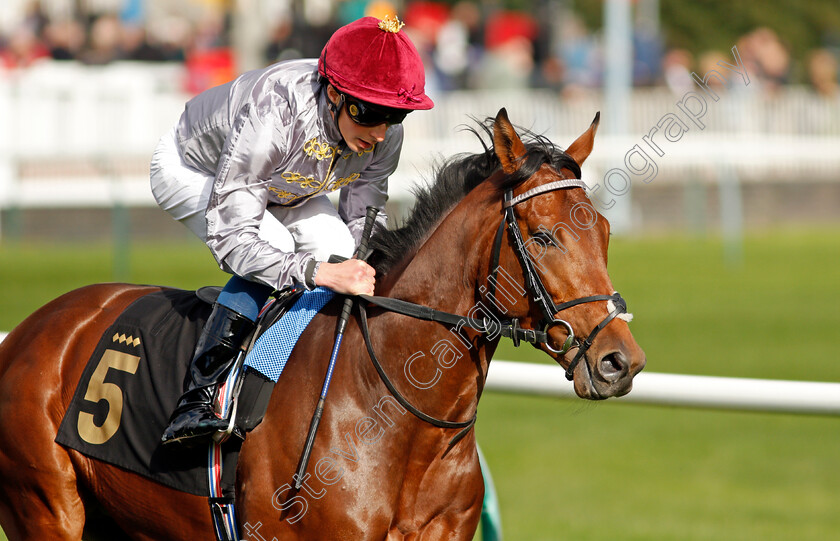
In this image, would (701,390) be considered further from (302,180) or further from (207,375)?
(207,375)

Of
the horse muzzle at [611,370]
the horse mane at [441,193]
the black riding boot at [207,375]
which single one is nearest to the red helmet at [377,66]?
the horse mane at [441,193]

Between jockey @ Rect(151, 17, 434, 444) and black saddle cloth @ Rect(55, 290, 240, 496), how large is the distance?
124 mm

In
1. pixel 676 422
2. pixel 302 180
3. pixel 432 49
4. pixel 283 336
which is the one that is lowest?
pixel 676 422

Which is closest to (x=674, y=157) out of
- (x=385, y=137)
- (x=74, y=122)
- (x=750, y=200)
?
(x=750, y=200)

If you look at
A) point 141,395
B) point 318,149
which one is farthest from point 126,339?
point 318,149

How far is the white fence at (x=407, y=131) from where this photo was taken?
1215 centimetres

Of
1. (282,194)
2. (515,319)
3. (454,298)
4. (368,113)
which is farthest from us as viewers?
(282,194)

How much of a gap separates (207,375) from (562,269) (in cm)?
111

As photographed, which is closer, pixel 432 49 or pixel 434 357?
pixel 434 357

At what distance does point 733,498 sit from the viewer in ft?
19.5

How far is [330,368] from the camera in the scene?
320 centimetres

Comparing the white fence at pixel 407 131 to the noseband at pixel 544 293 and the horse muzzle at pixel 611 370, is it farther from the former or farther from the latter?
the horse muzzle at pixel 611 370

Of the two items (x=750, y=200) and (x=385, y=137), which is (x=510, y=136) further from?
(x=750, y=200)

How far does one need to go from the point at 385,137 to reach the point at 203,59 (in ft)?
45.2
